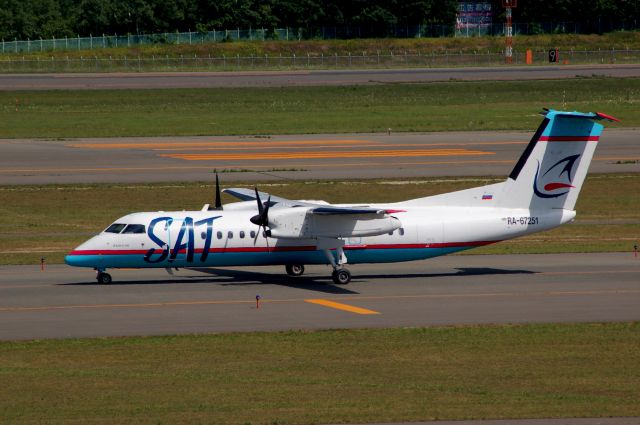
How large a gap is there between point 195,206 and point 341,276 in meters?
16.1

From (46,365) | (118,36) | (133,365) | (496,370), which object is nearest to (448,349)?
(496,370)

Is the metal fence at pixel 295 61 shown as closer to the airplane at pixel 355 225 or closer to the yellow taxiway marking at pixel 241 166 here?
the yellow taxiway marking at pixel 241 166

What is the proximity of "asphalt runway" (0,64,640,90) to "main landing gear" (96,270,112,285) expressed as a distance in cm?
6719

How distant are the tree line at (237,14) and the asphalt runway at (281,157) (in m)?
65.2

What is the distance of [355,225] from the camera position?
32406 millimetres

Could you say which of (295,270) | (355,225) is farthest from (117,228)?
(355,225)

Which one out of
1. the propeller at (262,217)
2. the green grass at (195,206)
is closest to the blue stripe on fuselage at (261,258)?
the propeller at (262,217)

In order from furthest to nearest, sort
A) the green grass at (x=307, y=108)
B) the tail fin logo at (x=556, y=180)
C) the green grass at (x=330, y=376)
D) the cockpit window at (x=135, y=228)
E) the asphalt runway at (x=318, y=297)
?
the green grass at (x=307, y=108)
the tail fin logo at (x=556, y=180)
the cockpit window at (x=135, y=228)
the asphalt runway at (x=318, y=297)
the green grass at (x=330, y=376)

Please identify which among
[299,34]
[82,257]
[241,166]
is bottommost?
[241,166]

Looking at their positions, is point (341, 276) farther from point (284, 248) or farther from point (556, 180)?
point (556, 180)

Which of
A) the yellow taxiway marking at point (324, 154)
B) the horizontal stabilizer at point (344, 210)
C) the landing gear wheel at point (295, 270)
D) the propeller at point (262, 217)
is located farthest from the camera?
the yellow taxiway marking at point (324, 154)

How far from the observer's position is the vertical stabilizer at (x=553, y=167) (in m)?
33.9

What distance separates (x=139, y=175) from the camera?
55469 millimetres

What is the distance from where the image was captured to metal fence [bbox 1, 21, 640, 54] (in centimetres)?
12669
